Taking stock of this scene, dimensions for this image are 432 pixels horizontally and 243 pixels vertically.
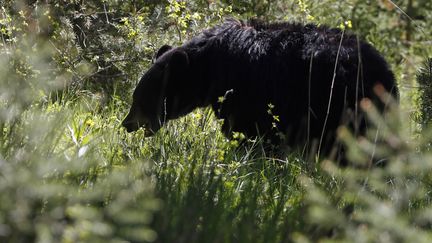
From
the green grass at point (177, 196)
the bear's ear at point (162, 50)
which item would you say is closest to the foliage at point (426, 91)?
the green grass at point (177, 196)

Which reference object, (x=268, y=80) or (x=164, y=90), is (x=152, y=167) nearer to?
(x=268, y=80)

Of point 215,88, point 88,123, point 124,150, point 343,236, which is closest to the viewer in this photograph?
point 343,236

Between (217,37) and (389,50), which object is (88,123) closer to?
(217,37)

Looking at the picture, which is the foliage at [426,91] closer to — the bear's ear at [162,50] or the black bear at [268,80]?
the black bear at [268,80]

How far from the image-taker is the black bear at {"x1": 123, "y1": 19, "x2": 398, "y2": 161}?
6.24m

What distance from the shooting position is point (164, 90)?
281 inches

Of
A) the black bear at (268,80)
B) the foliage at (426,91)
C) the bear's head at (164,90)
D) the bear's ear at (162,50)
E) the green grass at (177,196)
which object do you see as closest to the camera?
the green grass at (177,196)

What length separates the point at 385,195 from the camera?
13.5 feet

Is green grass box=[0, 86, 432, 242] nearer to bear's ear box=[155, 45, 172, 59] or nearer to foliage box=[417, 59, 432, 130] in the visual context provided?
foliage box=[417, 59, 432, 130]

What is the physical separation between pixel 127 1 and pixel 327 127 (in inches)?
114

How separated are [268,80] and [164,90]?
3.74ft

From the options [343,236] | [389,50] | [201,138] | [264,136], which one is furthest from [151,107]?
[389,50]

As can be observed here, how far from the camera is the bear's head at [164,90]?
6965 millimetres

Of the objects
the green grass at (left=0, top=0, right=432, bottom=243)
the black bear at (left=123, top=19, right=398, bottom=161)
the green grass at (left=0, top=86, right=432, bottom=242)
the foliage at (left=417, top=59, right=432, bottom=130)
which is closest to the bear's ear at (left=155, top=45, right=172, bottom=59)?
the black bear at (left=123, top=19, right=398, bottom=161)
